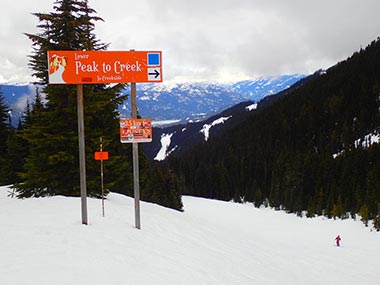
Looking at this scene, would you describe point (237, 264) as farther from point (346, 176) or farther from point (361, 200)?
point (346, 176)

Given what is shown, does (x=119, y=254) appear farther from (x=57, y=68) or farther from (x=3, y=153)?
(x=3, y=153)

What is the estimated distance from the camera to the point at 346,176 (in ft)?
218

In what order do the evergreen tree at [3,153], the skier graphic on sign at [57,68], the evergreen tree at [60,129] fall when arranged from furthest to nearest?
the evergreen tree at [3,153] → the evergreen tree at [60,129] → the skier graphic on sign at [57,68]

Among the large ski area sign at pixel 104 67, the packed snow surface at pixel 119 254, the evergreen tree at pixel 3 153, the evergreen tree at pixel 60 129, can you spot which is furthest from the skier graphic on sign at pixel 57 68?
the evergreen tree at pixel 3 153

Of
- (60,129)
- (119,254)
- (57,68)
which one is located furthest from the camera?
(60,129)

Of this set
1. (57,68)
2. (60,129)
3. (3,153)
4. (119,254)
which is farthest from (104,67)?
(3,153)

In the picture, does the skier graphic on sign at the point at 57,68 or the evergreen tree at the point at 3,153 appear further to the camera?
the evergreen tree at the point at 3,153

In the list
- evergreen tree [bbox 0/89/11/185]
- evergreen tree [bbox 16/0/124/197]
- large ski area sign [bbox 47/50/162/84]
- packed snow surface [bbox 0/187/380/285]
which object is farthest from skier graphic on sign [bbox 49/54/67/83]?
evergreen tree [bbox 0/89/11/185]

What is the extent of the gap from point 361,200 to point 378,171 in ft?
24.1

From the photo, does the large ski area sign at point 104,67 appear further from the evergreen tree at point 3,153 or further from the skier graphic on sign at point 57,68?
the evergreen tree at point 3,153

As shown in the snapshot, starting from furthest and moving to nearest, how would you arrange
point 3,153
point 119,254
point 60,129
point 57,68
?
point 3,153 → point 60,129 → point 57,68 → point 119,254

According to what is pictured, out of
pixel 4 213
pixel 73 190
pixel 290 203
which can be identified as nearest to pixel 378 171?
pixel 290 203

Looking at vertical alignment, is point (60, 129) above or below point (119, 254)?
above

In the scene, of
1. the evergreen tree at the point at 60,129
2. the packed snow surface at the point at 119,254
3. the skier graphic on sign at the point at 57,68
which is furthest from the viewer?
the evergreen tree at the point at 60,129
